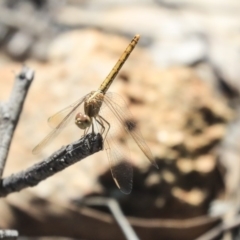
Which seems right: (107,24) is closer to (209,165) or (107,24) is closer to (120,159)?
(209,165)

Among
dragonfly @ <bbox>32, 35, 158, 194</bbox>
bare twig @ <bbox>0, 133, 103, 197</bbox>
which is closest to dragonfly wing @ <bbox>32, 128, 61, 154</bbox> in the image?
dragonfly @ <bbox>32, 35, 158, 194</bbox>

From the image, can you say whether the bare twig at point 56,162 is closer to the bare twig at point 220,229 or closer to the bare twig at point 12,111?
the bare twig at point 12,111

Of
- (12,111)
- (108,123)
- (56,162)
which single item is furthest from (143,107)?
(56,162)

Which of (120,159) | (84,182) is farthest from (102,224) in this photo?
(120,159)

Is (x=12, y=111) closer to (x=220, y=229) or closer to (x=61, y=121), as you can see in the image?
(x=61, y=121)

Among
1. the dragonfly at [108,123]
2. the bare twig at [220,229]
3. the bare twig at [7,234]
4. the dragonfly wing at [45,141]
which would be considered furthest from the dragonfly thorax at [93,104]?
the bare twig at [220,229]

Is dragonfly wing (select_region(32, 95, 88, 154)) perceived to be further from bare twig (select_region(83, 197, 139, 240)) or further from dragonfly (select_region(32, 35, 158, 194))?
bare twig (select_region(83, 197, 139, 240))
